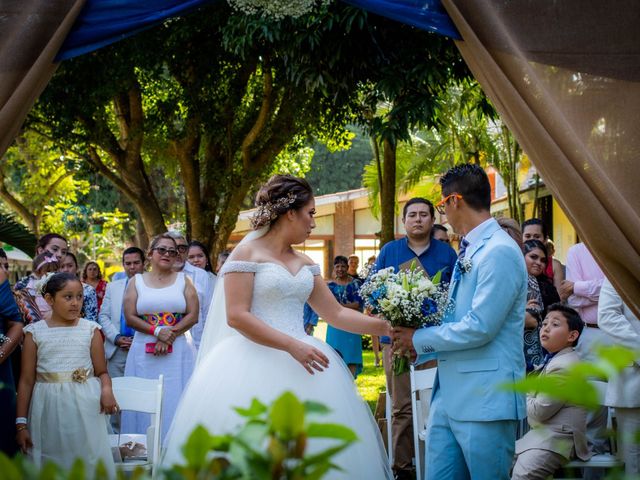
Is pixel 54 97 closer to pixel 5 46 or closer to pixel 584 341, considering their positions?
pixel 5 46

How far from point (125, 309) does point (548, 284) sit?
3.61 metres

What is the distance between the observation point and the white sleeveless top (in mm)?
7488

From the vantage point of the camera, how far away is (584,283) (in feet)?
22.4

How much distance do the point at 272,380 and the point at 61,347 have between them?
5.76 ft

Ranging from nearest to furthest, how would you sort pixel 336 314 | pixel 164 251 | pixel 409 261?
1. pixel 336 314
2. pixel 409 261
3. pixel 164 251

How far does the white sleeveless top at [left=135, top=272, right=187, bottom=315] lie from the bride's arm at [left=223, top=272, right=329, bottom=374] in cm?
313

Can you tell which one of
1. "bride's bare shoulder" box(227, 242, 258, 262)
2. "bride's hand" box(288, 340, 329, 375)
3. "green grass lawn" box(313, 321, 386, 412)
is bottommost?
"green grass lawn" box(313, 321, 386, 412)

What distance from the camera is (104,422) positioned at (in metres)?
5.41

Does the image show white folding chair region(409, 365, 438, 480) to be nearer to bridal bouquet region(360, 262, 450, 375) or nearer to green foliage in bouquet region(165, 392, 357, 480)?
bridal bouquet region(360, 262, 450, 375)

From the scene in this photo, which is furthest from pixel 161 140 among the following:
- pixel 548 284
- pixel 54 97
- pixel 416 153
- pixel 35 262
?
pixel 548 284

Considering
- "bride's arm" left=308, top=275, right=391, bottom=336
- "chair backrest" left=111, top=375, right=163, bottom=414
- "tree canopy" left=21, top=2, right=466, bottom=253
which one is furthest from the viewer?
"tree canopy" left=21, top=2, right=466, bottom=253

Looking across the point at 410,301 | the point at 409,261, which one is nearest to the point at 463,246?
the point at 410,301

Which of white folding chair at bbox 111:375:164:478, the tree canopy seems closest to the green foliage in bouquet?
white folding chair at bbox 111:375:164:478

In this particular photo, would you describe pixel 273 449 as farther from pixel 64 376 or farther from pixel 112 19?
pixel 112 19
